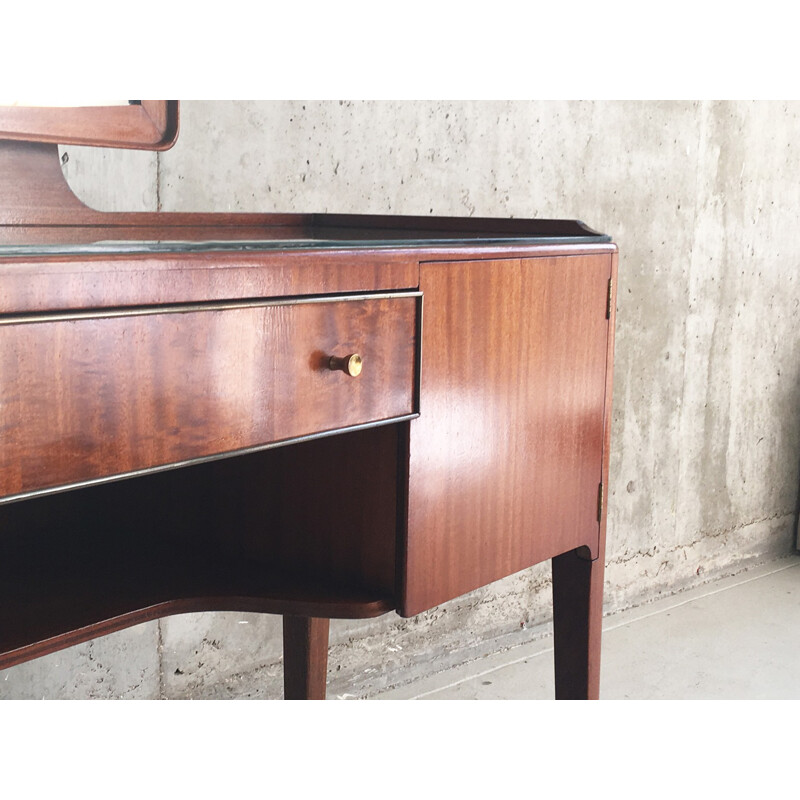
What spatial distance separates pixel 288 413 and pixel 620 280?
1.76 m

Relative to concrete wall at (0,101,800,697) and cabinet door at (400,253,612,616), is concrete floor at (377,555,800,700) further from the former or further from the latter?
cabinet door at (400,253,612,616)

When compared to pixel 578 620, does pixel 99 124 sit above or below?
above

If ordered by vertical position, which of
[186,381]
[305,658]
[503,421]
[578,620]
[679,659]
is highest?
[186,381]

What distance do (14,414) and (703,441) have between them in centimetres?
240

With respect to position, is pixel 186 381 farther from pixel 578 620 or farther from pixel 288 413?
pixel 578 620

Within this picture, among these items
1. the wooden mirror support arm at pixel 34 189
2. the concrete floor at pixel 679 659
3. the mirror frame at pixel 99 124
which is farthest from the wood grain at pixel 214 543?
the concrete floor at pixel 679 659

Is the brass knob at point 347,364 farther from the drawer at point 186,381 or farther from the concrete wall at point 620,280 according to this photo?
the concrete wall at point 620,280

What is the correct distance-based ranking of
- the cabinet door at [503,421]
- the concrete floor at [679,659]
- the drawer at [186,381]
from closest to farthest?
the drawer at [186,381] < the cabinet door at [503,421] < the concrete floor at [679,659]

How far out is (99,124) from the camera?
1.32 meters

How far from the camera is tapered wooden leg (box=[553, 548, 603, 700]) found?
4.49ft

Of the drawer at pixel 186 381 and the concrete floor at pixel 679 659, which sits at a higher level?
the drawer at pixel 186 381

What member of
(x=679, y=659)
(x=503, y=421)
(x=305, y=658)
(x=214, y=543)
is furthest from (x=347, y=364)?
(x=679, y=659)

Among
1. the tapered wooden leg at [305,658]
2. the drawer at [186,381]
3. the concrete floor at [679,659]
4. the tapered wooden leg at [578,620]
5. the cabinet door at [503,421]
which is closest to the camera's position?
the drawer at [186,381]

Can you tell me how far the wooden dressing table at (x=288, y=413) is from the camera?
0.77m
